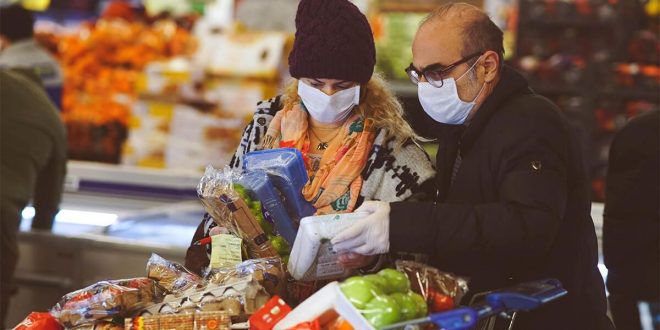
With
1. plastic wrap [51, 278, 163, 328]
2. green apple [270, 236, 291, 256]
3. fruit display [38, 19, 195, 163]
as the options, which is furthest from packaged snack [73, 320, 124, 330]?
fruit display [38, 19, 195, 163]

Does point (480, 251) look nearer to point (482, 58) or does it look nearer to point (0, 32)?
point (482, 58)

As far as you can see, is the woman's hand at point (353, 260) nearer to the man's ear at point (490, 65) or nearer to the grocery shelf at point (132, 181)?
the man's ear at point (490, 65)

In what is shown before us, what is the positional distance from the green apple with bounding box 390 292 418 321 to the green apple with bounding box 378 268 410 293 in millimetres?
37

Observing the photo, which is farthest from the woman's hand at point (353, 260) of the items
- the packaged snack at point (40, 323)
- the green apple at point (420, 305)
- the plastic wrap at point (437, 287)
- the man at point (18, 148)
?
the man at point (18, 148)

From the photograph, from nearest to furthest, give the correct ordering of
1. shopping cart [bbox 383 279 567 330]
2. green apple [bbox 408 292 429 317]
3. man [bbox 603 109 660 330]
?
shopping cart [bbox 383 279 567 330]
green apple [bbox 408 292 429 317]
man [bbox 603 109 660 330]

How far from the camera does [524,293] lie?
2018 mm

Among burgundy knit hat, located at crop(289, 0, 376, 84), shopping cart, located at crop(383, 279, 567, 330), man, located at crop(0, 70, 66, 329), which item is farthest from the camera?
man, located at crop(0, 70, 66, 329)

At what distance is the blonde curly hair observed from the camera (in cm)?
264

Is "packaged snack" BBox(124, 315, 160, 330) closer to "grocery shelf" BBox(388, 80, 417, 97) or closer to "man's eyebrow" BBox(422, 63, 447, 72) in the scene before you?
"man's eyebrow" BBox(422, 63, 447, 72)

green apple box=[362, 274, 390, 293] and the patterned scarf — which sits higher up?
the patterned scarf

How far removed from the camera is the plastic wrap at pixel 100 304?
225 centimetres

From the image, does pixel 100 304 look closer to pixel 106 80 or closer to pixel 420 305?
pixel 420 305

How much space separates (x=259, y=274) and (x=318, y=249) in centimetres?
20

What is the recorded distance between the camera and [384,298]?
195 cm
